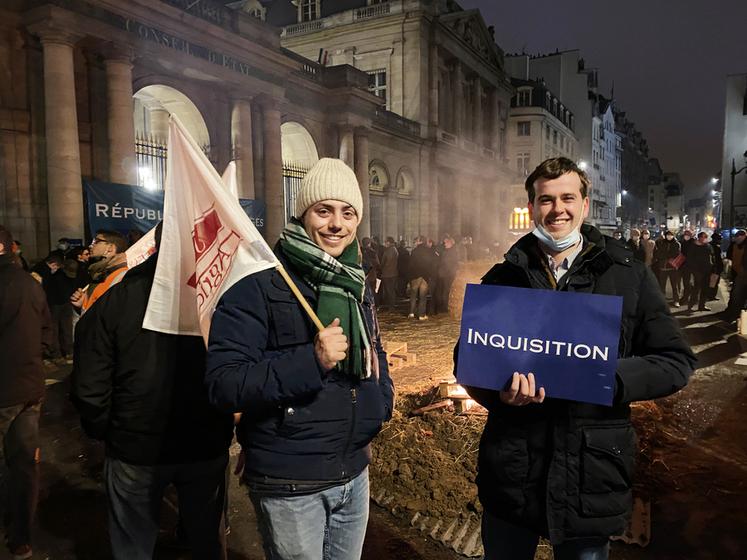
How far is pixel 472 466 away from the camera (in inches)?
180

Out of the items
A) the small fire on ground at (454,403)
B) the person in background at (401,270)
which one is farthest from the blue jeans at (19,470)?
the person in background at (401,270)

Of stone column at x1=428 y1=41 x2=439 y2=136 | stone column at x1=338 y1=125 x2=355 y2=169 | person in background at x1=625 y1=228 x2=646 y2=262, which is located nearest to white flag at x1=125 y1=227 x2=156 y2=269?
person in background at x1=625 y1=228 x2=646 y2=262

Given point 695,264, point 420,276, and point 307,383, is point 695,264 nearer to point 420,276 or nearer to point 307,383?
point 420,276

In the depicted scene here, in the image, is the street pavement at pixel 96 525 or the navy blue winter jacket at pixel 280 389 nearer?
the navy blue winter jacket at pixel 280 389

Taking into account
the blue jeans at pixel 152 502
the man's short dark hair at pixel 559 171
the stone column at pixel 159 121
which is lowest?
the blue jeans at pixel 152 502

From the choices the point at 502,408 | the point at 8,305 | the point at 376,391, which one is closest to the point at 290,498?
the point at 376,391

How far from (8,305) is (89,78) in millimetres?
12471

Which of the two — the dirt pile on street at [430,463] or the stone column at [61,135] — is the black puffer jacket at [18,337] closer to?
the dirt pile on street at [430,463]

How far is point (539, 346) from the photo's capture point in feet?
6.13

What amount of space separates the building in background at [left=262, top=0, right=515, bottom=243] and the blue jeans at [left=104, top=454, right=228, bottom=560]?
79.5 feet

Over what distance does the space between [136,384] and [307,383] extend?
1.17m

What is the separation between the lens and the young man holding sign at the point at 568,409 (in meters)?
1.87

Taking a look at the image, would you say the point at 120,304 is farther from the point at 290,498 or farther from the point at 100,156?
the point at 100,156

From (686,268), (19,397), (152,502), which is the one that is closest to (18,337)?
(19,397)
